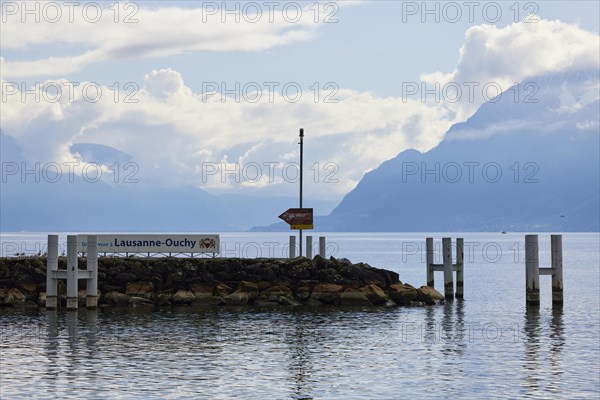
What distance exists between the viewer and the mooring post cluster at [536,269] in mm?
49062

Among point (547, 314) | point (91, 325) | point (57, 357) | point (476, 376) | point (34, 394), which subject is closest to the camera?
point (34, 394)

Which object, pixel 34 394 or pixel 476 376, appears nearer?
pixel 34 394

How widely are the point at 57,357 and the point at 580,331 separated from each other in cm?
2337

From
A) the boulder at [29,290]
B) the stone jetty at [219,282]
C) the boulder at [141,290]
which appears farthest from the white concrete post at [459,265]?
the boulder at [29,290]

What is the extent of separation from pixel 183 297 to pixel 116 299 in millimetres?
3414

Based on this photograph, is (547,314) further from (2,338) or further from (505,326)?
(2,338)

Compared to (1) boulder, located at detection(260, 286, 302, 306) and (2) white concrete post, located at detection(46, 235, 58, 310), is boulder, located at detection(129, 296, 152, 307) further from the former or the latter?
(1) boulder, located at detection(260, 286, 302, 306)

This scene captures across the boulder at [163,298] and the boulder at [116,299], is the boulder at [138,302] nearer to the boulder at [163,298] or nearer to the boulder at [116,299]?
the boulder at [116,299]

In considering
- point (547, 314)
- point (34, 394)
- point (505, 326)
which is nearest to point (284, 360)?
point (34, 394)

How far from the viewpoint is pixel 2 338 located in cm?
3606

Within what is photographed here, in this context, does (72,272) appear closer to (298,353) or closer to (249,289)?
(249,289)

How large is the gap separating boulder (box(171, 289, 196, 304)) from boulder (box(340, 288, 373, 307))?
785 cm

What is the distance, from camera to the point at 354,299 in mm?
50531

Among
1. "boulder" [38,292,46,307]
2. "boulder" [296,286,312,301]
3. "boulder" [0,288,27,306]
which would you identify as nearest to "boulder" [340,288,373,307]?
"boulder" [296,286,312,301]
